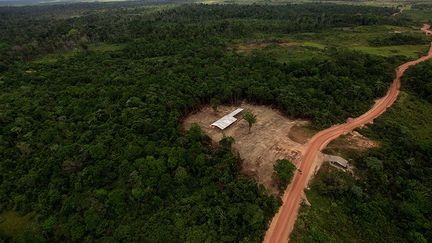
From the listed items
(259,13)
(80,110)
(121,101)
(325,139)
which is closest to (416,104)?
(325,139)

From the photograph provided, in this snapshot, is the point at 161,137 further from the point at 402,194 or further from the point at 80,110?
the point at 402,194

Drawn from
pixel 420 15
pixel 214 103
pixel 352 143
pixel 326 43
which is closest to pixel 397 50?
pixel 326 43

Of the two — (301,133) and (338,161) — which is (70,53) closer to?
(301,133)

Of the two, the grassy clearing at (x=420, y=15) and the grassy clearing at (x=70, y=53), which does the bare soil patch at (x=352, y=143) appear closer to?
the grassy clearing at (x=70, y=53)

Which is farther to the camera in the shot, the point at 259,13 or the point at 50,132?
the point at 259,13

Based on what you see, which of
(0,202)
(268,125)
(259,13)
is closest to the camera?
(0,202)

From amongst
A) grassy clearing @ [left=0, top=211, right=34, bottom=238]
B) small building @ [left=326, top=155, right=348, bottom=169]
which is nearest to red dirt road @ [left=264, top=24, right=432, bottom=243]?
small building @ [left=326, top=155, right=348, bottom=169]

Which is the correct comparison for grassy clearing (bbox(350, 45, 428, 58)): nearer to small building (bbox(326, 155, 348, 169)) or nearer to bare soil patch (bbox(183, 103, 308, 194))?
bare soil patch (bbox(183, 103, 308, 194))
